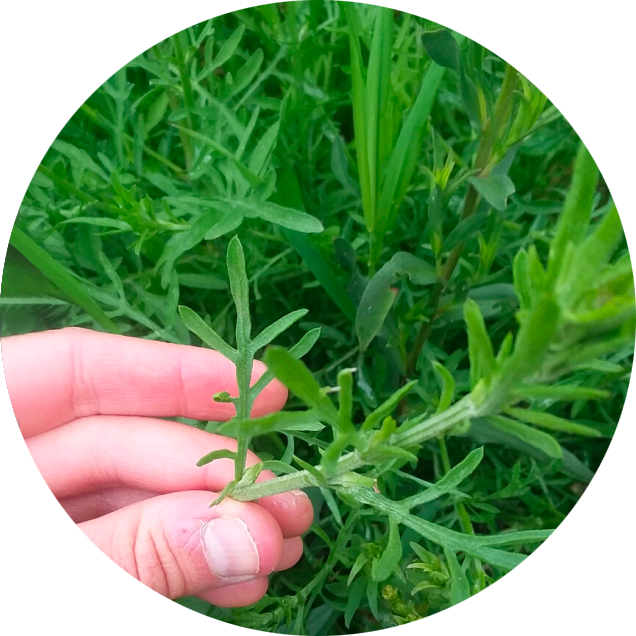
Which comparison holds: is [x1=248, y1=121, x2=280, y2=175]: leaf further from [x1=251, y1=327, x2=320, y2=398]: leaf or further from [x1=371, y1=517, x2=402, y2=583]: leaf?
[x1=371, y1=517, x2=402, y2=583]: leaf

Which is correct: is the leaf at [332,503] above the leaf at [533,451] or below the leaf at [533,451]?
below

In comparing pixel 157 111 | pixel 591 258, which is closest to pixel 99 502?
pixel 157 111

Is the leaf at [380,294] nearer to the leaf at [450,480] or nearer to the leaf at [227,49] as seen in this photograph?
the leaf at [450,480]

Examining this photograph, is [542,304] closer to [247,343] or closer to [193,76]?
[247,343]

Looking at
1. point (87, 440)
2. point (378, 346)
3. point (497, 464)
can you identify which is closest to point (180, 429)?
point (87, 440)

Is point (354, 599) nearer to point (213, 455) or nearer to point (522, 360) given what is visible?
point (213, 455)

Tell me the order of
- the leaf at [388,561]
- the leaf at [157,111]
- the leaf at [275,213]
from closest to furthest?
the leaf at [388,561], the leaf at [275,213], the leaf at [157,111]

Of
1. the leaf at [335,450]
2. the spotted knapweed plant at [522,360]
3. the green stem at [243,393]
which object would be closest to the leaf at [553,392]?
the spotted knapweed plant at [522,360]
